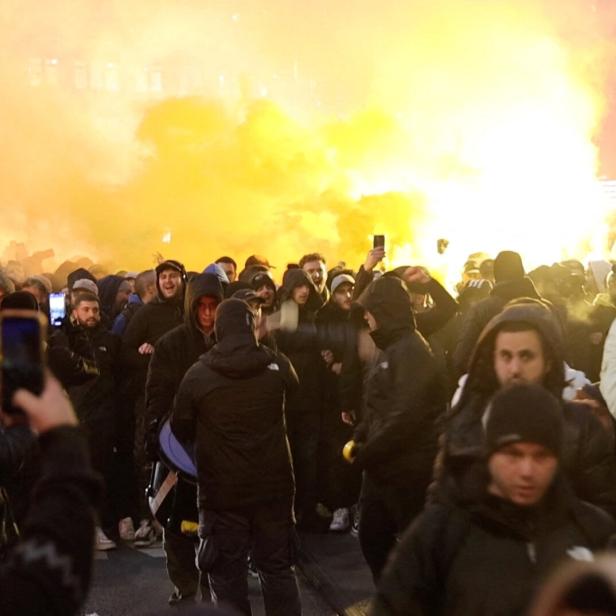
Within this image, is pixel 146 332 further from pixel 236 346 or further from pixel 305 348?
pixel 236 346

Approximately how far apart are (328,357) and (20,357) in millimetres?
7099

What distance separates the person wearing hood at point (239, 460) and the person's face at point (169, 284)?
2.73 m

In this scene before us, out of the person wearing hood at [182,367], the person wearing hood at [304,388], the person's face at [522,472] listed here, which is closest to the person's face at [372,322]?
the person wearing hood at [182,367]

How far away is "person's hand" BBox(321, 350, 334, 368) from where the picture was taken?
30.9 feet

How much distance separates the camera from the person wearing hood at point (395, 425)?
5859 millimetres

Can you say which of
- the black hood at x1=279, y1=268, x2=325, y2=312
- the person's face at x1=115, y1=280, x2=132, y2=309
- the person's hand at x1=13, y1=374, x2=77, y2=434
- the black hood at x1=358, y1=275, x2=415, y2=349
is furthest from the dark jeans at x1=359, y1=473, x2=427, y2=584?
the person's face at x1=115, y1=280, x2=132, y2=309

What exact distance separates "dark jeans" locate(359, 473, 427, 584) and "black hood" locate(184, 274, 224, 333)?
4.47 feet

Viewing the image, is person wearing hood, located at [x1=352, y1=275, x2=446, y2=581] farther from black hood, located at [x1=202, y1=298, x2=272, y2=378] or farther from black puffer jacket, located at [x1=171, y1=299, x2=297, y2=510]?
black hood, located at [x1=202, y1=298, x2=272, y2=378]

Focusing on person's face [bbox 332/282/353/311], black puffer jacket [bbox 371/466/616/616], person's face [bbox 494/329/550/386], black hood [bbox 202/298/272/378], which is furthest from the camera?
person's face [bbox 332/282/353/311]

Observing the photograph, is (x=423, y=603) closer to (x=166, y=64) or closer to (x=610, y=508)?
(x=610, y=508)

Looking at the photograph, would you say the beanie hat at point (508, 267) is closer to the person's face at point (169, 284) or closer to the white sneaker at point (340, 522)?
the person's face at point (169, 284)

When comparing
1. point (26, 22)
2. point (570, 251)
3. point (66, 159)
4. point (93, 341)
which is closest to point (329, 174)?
point (570, 251)

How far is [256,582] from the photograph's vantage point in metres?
7.69

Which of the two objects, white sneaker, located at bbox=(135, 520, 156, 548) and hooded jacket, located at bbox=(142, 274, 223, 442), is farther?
white sneaker, located at bbox=(135, 520, 156, 548)
